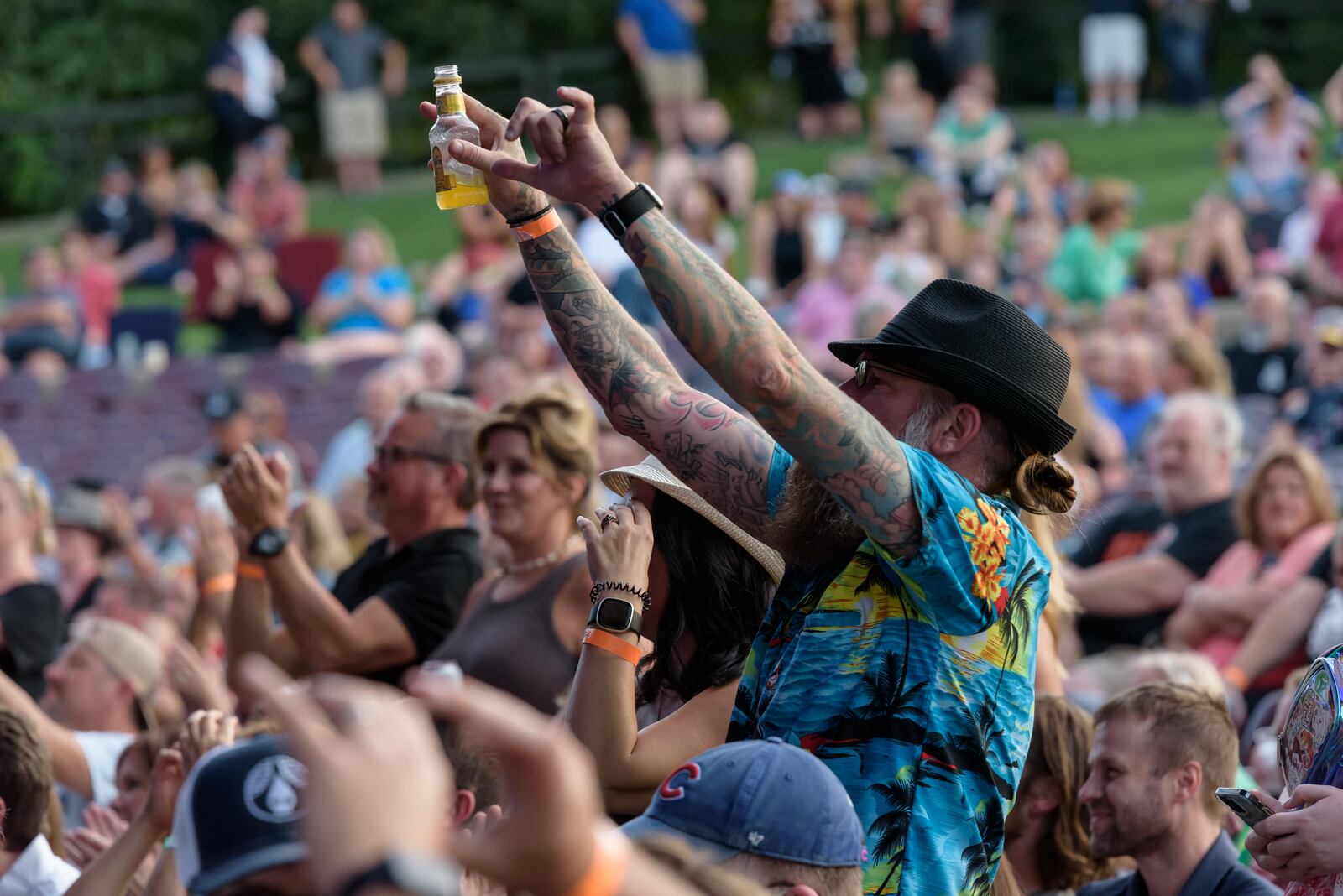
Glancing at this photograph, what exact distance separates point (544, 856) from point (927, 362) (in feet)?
4.24

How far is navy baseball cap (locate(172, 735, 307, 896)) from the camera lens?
1899 millimetres

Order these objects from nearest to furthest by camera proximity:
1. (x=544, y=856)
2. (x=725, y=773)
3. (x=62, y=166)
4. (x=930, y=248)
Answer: (x=544, y=856)
(x=725, y=773)
(x=930, y=248)
(x=62, y=166)

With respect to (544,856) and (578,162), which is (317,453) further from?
(544,856)

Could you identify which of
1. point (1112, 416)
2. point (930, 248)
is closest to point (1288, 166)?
point (930, 248)

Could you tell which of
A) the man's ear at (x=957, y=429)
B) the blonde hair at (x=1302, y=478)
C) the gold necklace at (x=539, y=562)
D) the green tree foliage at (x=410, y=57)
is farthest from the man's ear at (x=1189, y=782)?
the green tree foliage at (x=410, y=57)

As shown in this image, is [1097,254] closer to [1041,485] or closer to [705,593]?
[705,593]

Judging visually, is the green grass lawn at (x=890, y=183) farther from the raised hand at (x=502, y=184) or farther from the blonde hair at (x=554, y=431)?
the raised hand at (x=502, y=184)

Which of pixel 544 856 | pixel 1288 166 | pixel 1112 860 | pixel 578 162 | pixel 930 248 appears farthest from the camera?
pixel 1288 166

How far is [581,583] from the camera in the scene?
4012 mm

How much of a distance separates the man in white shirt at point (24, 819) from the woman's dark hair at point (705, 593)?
1275 millimetres

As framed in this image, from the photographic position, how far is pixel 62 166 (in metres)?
20.9

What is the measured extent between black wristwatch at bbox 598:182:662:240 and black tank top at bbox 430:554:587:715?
5.13 feet

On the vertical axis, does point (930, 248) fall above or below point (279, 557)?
below

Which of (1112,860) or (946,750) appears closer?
(946,750)
